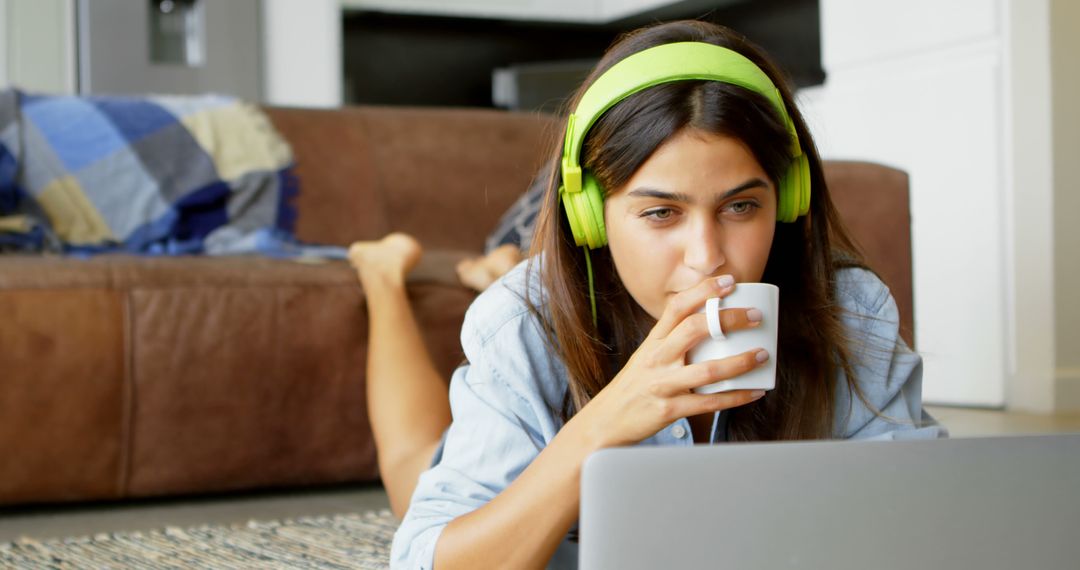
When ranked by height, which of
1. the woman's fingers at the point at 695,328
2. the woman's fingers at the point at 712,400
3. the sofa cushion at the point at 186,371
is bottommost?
the sofa cushion at the point at 186,371

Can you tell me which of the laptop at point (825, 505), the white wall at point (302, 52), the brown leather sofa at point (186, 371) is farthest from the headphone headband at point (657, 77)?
the white wall at point (302, 52)

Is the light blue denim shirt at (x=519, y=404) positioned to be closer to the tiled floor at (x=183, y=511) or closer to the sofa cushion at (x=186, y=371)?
the tiled floor at (x=183, y=511)

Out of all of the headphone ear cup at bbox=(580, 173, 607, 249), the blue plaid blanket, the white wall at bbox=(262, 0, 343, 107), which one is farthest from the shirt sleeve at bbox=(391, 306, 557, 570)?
the white wall at bbox=(262, 0, 343, 107)

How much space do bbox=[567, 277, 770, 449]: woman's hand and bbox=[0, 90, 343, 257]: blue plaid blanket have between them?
4.59 ft

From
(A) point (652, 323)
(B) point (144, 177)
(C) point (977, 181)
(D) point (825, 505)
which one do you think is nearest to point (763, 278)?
(A) point (652, 323)

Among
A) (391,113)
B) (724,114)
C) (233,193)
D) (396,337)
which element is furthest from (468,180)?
(724,114)

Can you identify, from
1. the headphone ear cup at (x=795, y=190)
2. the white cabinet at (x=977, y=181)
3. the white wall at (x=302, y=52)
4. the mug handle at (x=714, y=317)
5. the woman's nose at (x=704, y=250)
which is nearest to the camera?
the mug handle at (x=714, y=317)

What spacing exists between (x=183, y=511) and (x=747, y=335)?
4.01 ft

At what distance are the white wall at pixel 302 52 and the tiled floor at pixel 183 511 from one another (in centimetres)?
222

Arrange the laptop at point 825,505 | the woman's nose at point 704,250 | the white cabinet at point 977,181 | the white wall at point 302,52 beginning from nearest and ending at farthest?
the laptop at point 825,505, the woman's nose at point 704,250, the white cabinet at point 977,181, the white wall at point 302,52

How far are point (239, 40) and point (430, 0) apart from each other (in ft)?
2.43

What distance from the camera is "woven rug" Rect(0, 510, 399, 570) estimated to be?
131 cm

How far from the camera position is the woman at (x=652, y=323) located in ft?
2.55

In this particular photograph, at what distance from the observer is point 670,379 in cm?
74
